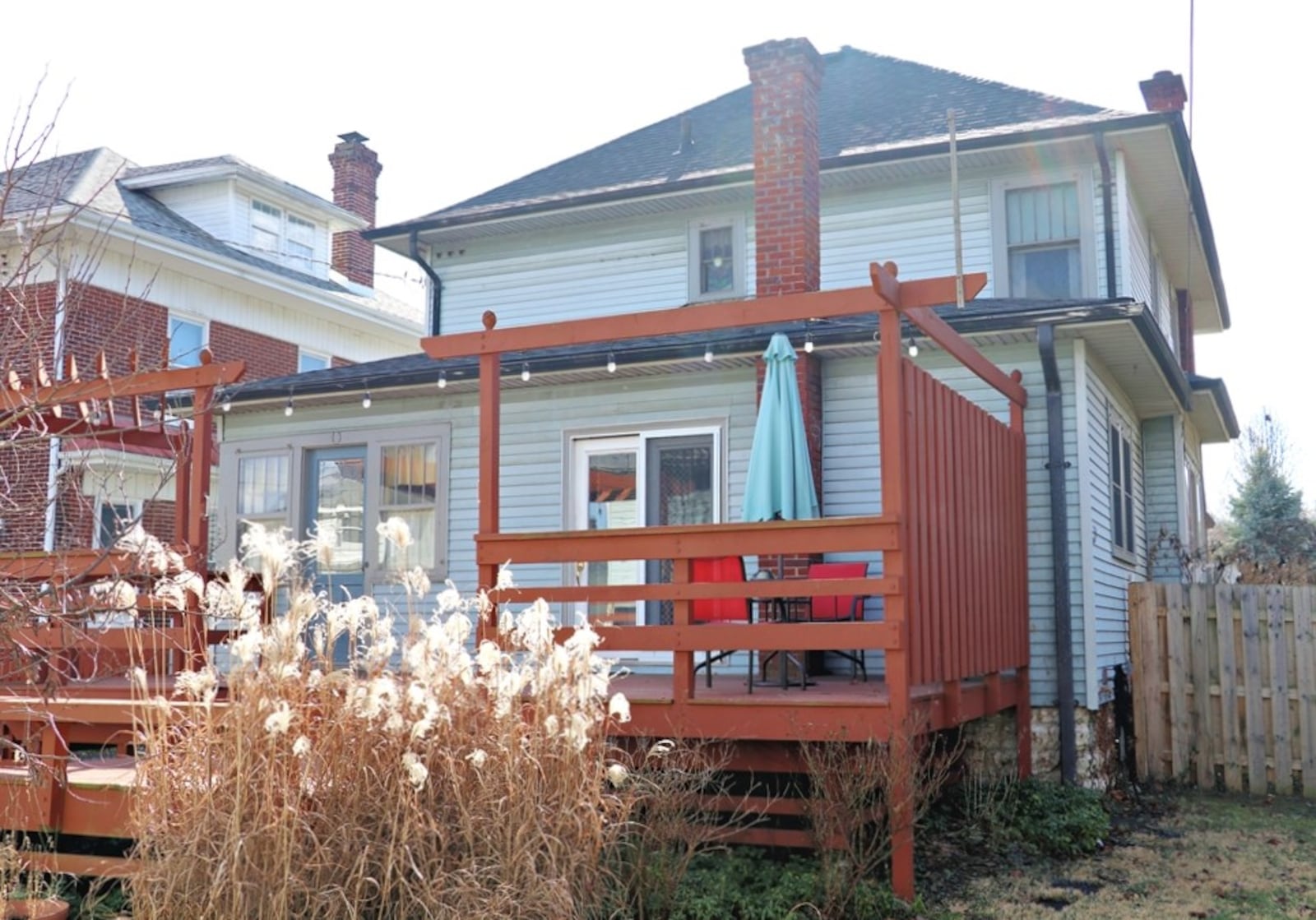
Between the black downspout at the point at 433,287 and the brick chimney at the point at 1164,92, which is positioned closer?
Result: the brick chimney at the point at 1164,92

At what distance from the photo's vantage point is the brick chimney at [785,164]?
9891 mm

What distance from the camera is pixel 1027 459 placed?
9.66 metres

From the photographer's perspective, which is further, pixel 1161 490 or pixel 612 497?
pixel 1161 490

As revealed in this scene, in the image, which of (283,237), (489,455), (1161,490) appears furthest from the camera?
(283,237)

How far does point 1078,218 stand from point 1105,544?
128 inches

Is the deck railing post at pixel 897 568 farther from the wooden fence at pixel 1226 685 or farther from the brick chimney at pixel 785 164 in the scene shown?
the wooden fence at pixel 1226 685

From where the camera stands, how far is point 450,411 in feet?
37.3

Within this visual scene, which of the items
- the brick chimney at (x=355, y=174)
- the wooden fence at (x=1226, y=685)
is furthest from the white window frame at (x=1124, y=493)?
the brick chimney at (x=355, y=174)

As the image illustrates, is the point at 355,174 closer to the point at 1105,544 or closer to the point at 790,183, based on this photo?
the point at 790,183

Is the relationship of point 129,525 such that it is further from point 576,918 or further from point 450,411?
point 450,411

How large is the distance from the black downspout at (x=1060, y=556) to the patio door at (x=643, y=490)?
2643mm

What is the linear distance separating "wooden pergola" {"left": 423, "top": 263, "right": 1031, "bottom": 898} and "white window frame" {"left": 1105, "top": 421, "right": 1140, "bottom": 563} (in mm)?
3331

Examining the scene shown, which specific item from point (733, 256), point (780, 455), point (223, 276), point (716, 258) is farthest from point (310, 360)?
point (780, 455)

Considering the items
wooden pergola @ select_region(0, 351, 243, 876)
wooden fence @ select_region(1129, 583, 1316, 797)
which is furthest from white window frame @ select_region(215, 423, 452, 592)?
wooden fence @ select_region(1129, 583, 1316, 797)
